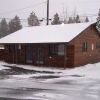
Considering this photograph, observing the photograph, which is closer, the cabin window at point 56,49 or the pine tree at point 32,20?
the cabin window at point 56,49

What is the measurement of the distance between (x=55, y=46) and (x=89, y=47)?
4.11m

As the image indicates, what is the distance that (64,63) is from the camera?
29406 millimetres

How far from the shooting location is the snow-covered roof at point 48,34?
30800mm

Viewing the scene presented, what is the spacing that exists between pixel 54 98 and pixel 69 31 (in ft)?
62.6

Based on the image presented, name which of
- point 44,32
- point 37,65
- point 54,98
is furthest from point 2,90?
point 44,32

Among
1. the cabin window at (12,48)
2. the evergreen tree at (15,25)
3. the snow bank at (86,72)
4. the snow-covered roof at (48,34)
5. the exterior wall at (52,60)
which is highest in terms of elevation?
the evergreen tree at (15,25)

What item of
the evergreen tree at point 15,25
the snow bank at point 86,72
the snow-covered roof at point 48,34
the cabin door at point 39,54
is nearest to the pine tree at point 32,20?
the evergreen tree at point 15,25

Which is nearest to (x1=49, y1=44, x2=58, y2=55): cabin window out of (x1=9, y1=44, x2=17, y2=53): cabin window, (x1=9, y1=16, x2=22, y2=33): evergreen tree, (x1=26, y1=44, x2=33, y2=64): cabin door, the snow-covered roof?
the snow-covered roof

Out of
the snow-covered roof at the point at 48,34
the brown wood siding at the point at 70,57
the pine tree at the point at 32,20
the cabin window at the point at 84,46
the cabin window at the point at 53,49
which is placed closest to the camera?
the brown wood siding at the point at 70,57

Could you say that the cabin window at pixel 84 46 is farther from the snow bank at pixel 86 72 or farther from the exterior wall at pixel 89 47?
the snow bank at pixel 86 72

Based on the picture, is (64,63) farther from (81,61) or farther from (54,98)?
(54,98)

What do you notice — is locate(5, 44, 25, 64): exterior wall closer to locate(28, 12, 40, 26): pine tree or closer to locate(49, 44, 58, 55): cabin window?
locate(49, 44, 58, 55): cabin window

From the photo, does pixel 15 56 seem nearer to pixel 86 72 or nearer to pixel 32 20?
pixel 86 72

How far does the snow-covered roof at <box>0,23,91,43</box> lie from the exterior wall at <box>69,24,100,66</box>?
0.54 meters
